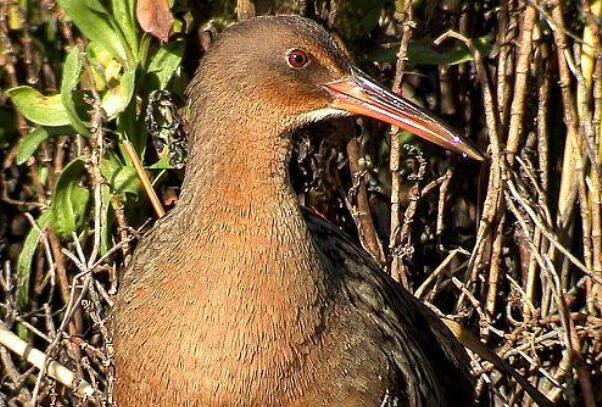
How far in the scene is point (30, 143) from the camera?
4160mm

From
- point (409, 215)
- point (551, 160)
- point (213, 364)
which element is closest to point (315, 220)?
point (409, 215)

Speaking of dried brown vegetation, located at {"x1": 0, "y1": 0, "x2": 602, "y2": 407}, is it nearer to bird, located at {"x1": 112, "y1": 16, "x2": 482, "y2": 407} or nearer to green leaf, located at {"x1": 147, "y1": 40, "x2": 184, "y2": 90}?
green leaf, located at {"x1": 147, "y1": 40, "x2": 184, "y2": 90}

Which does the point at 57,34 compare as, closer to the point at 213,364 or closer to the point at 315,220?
the point at 315,220

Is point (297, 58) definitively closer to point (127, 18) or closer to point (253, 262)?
point (253, 262)

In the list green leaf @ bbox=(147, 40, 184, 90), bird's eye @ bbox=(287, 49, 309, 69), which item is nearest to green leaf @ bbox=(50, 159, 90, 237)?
green leaf @ bbox=(147, 40, 184, 90)

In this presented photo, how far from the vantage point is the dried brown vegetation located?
13.6 ft

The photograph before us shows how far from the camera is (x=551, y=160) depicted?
184 inches

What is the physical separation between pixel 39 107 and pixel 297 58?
1079 millimetres

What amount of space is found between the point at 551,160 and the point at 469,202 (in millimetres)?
367

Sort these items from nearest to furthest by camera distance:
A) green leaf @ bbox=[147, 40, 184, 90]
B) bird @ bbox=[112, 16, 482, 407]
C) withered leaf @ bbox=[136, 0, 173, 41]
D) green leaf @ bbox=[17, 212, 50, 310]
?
bird @ bbox=[112, 16, 482, 407] < withered leaf @ bbox=[136, 0, 173, 41] < green leaf @ bbox=[147, 40, 184, 90] < green leaf @ bbox=[17, 212, 50, 310]

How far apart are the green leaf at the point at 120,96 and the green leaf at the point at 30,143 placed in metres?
Answer: 0.24

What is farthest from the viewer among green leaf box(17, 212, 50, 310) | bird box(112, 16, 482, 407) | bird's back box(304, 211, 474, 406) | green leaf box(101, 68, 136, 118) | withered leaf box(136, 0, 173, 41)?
green leaf box(17, 212, 50, 310)

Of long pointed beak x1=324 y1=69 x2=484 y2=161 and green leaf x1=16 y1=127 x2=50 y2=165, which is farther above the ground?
long pointed beak x1=324 y1=69 x2=484 y2=161

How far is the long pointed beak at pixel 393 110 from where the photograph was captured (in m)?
3.41
